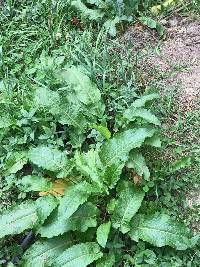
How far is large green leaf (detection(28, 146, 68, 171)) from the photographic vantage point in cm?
404

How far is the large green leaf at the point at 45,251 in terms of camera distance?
12.4ft

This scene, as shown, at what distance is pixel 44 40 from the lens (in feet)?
17.0

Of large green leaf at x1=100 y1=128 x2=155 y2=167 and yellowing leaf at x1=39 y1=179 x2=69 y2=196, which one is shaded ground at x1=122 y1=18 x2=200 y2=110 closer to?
large green leaf at x1=100 y1=128 x2=155 y2=167

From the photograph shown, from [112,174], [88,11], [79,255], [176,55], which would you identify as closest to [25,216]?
[79,255]

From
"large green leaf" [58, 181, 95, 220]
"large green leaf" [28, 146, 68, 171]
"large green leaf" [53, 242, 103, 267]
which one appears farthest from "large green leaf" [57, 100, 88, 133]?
"large green leaf" [53, 242, 103, 267]

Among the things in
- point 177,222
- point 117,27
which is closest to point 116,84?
point 117,27

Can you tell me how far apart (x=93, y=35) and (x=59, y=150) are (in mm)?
1579

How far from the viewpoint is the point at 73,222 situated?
3.79 m

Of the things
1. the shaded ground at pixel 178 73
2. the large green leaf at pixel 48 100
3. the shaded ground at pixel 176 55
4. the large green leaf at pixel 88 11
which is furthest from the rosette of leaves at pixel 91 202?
the large green leaf at pixel 88 11

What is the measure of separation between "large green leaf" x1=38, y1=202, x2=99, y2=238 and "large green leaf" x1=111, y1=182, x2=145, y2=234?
0.56 ft

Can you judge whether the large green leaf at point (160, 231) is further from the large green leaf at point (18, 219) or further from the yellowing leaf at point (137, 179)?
the large green leaf at point (18, 219)

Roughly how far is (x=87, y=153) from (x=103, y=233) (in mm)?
690

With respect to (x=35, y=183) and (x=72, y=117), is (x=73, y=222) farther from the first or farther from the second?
(x=72, y=117)

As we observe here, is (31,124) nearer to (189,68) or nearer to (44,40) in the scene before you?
(44,40)
